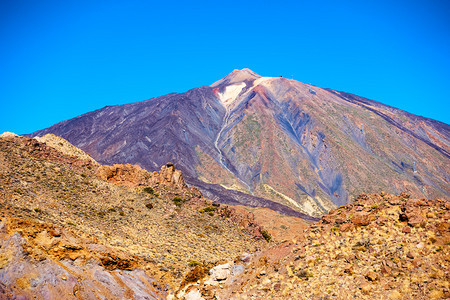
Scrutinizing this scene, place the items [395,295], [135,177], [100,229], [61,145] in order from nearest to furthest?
1. [395,295]
2. [100,229]
3. [135,177]
4. [61,145]

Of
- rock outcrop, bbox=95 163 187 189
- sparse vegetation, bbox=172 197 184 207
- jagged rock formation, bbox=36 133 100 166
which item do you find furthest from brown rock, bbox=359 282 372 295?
jagged rock formation, bbox=36 133 100 166

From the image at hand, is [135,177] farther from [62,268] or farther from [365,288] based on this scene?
[365,288]

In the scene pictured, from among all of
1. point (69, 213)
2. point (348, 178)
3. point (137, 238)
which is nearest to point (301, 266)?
point (137, 238)

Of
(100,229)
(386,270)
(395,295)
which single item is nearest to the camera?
(395,295)

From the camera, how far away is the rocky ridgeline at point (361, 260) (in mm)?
11438

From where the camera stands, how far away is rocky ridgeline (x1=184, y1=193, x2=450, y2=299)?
450 inches

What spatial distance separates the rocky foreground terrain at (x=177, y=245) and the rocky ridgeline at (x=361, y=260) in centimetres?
4

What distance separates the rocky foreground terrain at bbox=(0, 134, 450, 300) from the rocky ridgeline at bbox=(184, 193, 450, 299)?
4cm

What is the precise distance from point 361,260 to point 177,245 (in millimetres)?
14913

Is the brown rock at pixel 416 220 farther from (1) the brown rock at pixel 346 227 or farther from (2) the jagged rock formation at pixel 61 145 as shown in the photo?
(2) the jagged rock formation at pixel 61 145

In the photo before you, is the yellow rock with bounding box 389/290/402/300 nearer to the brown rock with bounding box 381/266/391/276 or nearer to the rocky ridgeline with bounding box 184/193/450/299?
the rocky ridgeline with bounding box 184/193/450/299

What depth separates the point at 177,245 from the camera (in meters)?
25.6

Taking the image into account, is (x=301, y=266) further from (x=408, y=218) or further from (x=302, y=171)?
(x=302, y=171)

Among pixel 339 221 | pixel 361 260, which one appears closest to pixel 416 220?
pixel 361 260
